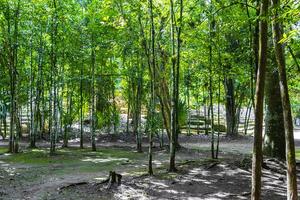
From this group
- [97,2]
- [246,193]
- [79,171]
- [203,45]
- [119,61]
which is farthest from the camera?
[119,61]

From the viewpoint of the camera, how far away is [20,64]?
27078mm

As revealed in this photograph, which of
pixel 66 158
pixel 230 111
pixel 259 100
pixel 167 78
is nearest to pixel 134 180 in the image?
pixel 259 100

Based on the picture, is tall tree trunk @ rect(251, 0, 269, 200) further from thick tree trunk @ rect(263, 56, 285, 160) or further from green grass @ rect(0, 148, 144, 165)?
green grass @ rect(0, 148, 144, 165)

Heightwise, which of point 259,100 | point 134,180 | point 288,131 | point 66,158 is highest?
point 259,100

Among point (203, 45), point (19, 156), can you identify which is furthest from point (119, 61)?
point (203, 45)

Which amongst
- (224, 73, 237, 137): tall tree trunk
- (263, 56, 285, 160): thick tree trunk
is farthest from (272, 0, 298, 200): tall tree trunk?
(224, 73, 237, 137): tall tree trunk

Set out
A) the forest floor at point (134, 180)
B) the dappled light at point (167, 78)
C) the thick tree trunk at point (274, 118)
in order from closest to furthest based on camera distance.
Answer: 1. the dappled light at point (167, 78)
2. the forest floor at point (134, 180)
3. the thick tree trunk at point (274, 118)

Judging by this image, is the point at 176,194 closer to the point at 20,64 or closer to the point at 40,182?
the point at 40,182

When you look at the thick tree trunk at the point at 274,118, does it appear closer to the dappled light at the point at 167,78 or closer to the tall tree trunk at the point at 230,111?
the dappled light at the point at 167,78

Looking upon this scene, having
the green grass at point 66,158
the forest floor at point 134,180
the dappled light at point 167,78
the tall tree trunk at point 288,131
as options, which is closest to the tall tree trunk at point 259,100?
the dappled light at point 167,78

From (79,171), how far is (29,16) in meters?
9.36

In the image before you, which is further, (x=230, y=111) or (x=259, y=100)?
(x=230, y=111)

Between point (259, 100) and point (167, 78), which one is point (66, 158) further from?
point (259, 100)

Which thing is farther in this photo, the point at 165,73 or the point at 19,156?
the point at 165,73
